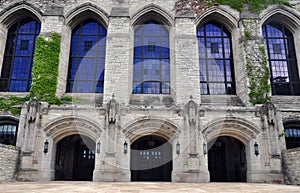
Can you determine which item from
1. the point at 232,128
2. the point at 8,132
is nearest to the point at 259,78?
the point at 232,128

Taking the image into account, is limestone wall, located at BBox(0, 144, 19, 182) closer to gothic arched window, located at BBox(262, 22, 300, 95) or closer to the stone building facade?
the stone building facade

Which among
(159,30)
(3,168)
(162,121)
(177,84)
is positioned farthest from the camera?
(159,30)

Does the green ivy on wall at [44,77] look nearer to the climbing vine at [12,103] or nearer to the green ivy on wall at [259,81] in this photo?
the climbing vine at [12,103]

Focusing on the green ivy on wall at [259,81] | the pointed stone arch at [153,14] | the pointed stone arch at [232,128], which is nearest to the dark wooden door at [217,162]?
the pointed stone arch at [232,128]

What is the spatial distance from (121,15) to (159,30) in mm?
2953

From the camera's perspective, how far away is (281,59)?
17953 mm

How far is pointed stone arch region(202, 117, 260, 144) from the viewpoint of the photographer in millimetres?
13562

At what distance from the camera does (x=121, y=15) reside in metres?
17.2

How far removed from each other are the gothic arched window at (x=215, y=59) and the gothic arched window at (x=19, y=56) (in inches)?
469

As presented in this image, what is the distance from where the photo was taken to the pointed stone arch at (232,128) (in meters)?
13.6

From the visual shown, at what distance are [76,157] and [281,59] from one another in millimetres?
15775

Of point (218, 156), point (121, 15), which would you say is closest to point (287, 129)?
point (218, 156)

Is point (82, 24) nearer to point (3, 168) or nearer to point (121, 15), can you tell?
point (121, 15)

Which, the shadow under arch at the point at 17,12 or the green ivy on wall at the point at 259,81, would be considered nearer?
the green ivy on wall at the point at 259,81
